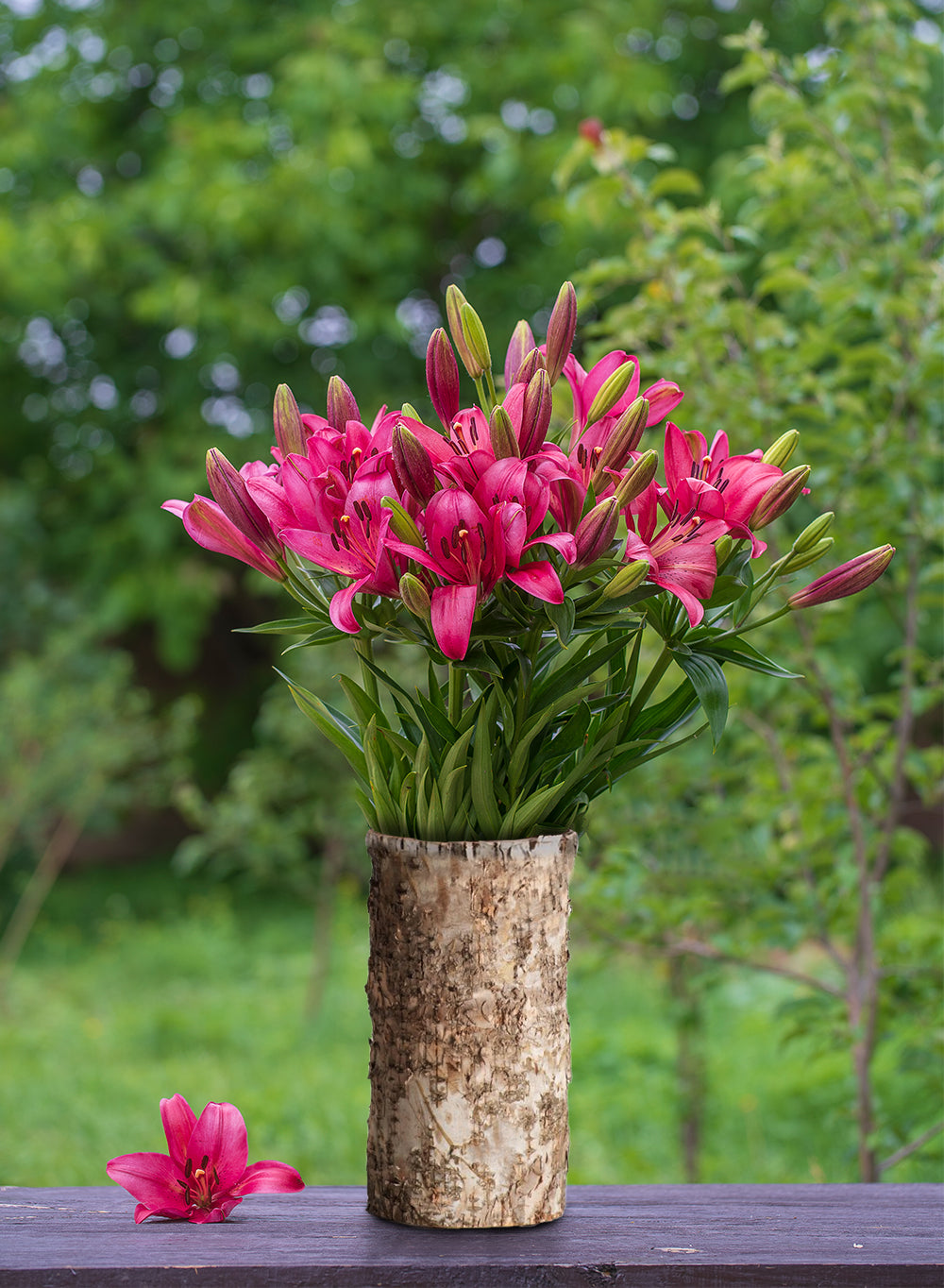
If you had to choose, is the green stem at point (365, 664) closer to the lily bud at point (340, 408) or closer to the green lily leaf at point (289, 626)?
the green lily leaf at point (289, 626)

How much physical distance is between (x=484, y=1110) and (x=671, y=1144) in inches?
90.1

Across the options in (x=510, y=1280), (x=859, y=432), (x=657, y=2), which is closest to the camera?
(x=510, y=1280)

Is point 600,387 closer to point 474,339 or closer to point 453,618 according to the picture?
point 474,339

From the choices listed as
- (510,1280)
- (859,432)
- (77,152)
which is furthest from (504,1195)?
(77,152)

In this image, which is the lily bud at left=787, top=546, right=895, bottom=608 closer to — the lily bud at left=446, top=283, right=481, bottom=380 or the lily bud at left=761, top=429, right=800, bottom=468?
the lily bud at left=761, top=429, right=800, bottom=468

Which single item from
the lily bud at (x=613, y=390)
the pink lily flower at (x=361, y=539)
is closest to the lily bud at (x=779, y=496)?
the lily bud at (x=613, y=390)

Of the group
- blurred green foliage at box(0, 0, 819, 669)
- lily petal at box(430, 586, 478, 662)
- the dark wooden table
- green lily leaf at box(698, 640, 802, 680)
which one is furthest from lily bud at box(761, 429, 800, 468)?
blurred green foliage at box(0, 0, 819, 669)

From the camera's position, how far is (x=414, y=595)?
0.62 meters

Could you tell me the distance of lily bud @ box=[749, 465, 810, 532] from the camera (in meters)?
0.67

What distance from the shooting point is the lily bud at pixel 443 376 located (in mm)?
704

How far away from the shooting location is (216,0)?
5.08 m

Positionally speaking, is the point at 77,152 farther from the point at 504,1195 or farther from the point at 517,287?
the point at 504,1195

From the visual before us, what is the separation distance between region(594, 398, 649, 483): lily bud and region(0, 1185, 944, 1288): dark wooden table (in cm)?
45

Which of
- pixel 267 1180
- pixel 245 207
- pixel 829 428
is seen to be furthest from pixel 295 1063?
pixel 245 207
